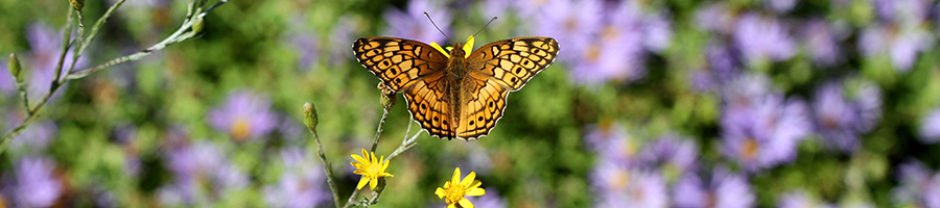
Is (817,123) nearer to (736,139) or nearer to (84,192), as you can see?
(736,139)

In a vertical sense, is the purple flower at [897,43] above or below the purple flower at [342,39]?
above

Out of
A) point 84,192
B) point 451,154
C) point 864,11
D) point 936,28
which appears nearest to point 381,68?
point 451,154

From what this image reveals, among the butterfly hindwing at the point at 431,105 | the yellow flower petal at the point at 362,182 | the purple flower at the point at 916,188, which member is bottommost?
the yellow flower petal at the point at 362,182

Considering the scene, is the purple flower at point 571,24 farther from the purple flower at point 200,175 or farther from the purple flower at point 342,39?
the purple flower at point 200,175

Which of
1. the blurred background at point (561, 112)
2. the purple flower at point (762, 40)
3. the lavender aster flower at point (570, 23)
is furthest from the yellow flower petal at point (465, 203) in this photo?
the purple flower at point (762, 40)

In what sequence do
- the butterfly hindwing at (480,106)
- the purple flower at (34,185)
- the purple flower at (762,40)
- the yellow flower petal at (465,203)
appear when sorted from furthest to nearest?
1. the purple flower at (762,40)
2. the purple flower at (34,185)
3. the butterfly hindwing at (480,106)
4. the yellow flower petal at (465,203)

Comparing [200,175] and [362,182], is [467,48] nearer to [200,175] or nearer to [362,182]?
[362,182]

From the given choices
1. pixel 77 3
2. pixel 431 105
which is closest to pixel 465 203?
pixel 431 105
